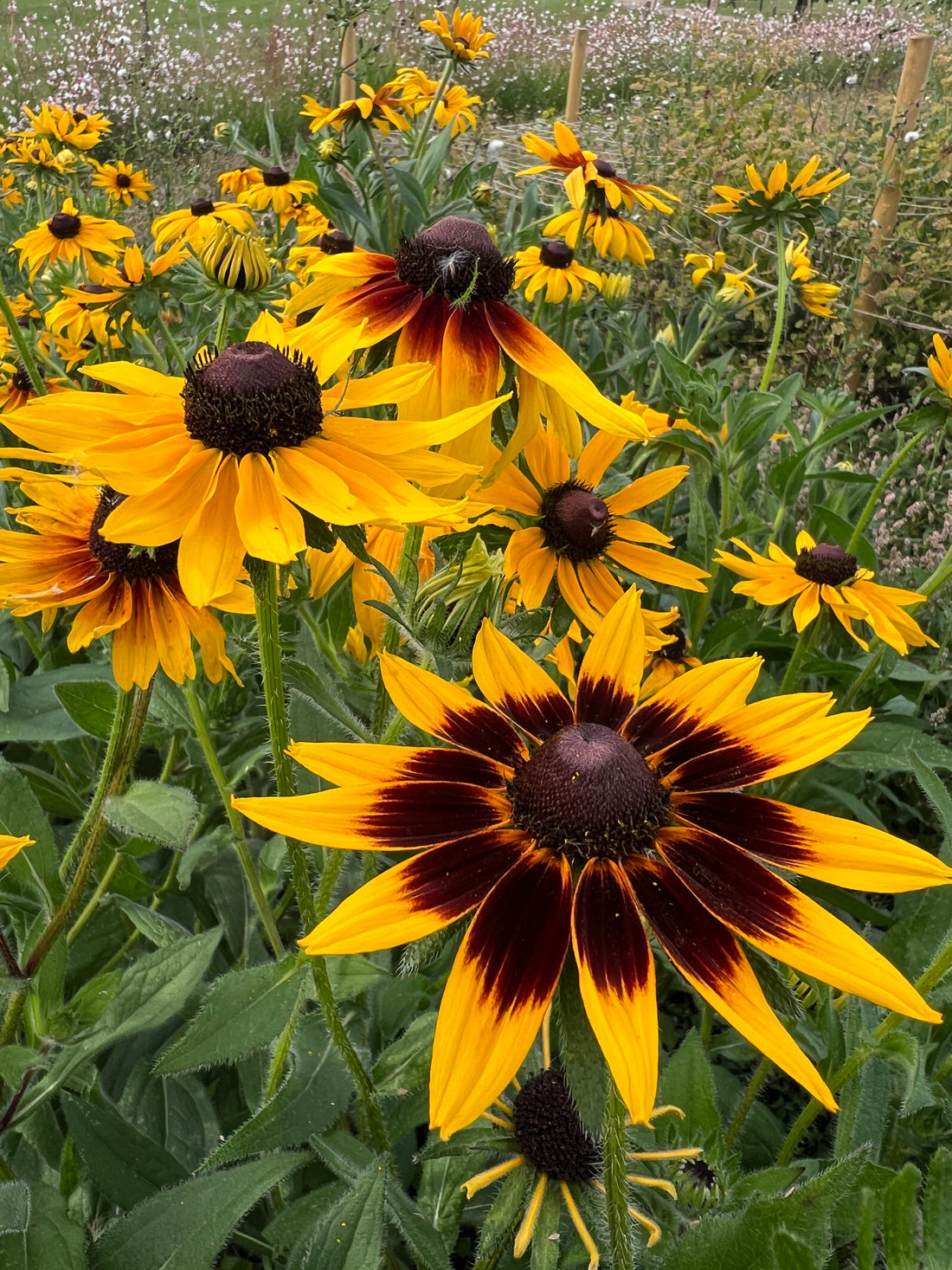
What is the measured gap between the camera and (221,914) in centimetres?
135

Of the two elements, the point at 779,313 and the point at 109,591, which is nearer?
the point at 109,591

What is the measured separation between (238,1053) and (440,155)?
2363 mm

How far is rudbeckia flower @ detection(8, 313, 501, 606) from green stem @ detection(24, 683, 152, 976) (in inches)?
10.1

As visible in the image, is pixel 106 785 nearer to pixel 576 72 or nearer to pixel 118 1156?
pixel 118 1156

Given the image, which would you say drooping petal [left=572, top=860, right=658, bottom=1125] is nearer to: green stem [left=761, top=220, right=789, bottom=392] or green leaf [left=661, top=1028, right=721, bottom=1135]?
green leaf [left=661, top=1028, right=721, bottom=1135]

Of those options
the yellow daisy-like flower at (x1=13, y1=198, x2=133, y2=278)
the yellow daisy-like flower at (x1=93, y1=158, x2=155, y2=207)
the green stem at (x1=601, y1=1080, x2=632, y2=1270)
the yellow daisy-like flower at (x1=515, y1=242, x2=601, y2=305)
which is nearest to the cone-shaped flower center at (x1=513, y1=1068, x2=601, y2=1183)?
the green stem at (x1=601, y1=1080, x2=632, y2=1270)

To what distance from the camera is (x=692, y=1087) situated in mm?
1043

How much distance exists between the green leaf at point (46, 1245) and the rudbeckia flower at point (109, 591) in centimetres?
44

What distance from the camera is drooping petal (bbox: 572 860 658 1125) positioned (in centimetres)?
51

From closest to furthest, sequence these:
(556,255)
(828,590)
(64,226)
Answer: (828,590)
(556,255)
(64,226)

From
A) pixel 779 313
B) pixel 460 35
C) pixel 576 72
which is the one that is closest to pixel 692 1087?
pixel 779 313

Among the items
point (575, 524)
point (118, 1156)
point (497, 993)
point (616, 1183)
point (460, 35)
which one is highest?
point (460, 35)

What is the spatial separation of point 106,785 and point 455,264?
0.59m

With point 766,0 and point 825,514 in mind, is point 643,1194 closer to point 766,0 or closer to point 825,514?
point 825,514
